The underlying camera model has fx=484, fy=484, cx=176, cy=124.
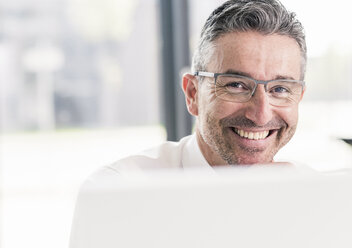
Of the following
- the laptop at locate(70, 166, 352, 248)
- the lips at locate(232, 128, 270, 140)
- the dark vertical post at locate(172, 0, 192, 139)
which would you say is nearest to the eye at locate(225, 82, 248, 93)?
the lips at locate(232, 128, 270, 140)

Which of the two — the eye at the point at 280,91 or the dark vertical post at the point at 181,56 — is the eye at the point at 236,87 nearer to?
the eye at the point at 280,91

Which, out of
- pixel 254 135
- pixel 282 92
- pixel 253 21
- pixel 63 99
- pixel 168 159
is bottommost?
pixel 63 99

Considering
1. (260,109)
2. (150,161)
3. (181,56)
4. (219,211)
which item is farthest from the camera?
(181,56)

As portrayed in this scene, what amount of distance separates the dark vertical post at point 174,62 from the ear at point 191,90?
1324mm

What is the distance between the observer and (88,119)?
369cm

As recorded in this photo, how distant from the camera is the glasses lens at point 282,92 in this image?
130 centimetres

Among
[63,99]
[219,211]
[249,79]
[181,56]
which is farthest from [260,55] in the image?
[63,99]

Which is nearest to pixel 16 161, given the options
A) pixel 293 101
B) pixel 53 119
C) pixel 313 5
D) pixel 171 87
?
pixel 53 119

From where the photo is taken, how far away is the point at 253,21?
1.31m

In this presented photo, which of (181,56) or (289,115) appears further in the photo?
(181,56)

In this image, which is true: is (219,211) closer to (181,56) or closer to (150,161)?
(150,161)

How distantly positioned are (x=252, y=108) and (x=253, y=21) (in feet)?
0.78

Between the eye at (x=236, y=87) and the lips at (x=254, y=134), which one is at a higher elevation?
the eye at (x=236, y=87)

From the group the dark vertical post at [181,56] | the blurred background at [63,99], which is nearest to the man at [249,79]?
the dark vertical post at [181,56]
